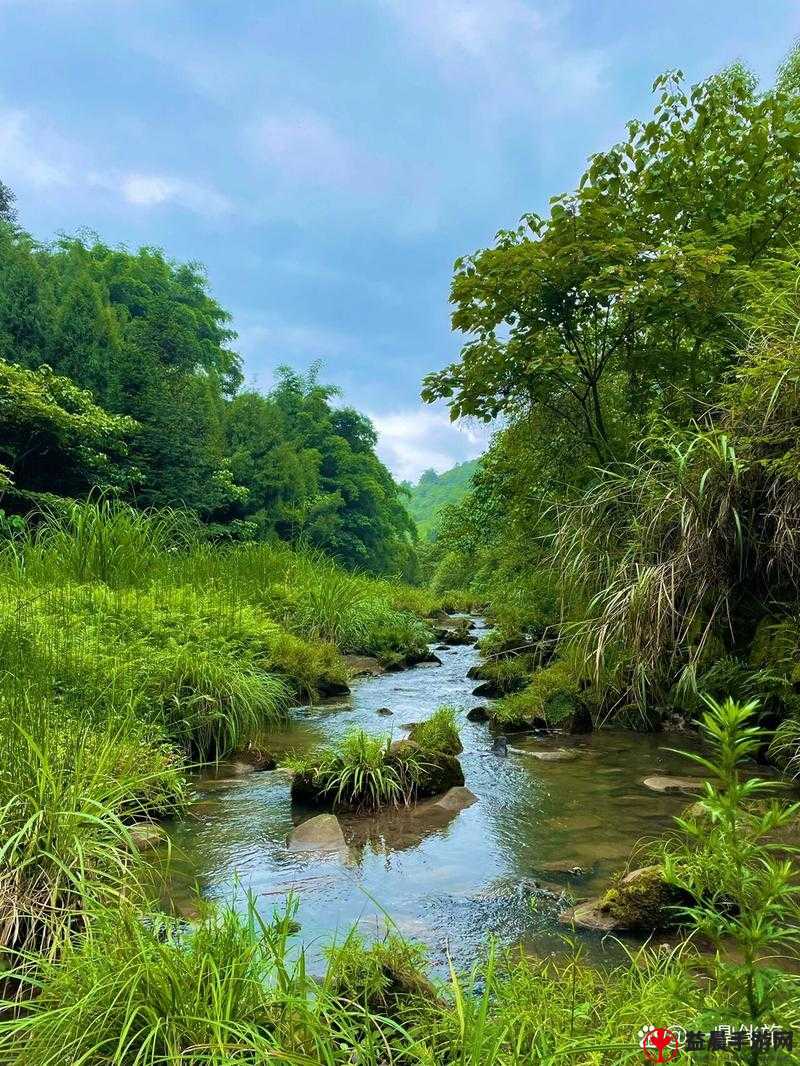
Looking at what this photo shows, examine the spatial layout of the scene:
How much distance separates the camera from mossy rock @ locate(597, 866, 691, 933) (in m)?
2.80

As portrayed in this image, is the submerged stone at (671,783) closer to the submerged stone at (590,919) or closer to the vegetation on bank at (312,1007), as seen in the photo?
the submerged stone at (590,919)

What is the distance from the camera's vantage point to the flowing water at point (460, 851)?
300 centimetres

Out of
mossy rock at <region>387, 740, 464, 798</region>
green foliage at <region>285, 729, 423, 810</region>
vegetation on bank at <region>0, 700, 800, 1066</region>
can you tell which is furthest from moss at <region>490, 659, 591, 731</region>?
vegetation on bank at <region>0, 700, 800, 1066</region>

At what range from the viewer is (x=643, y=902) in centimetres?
285

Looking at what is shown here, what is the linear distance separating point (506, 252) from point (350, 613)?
6.82 m

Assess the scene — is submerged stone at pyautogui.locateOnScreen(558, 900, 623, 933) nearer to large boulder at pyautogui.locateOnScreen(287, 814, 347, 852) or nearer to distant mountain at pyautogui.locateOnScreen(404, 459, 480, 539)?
large boulder at pyautogui.locateOnScreen(287, 814, 347, 852)

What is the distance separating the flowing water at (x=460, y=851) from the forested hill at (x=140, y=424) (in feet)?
23.1

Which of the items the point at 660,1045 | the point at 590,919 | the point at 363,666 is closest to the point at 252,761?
the point at 590,919

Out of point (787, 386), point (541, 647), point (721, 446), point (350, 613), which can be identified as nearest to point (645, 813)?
point (721, 446)

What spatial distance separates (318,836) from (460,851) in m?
0.82

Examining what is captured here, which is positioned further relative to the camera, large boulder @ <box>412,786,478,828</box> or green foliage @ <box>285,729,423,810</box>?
green foliage @ <box>285,729,423,810</box>

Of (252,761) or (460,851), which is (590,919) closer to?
(460,851)

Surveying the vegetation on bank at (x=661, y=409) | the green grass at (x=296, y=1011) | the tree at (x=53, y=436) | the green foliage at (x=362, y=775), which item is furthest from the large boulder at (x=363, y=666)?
the tree at (x=53, y=436)

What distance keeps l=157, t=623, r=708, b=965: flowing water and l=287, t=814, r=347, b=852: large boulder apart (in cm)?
7
